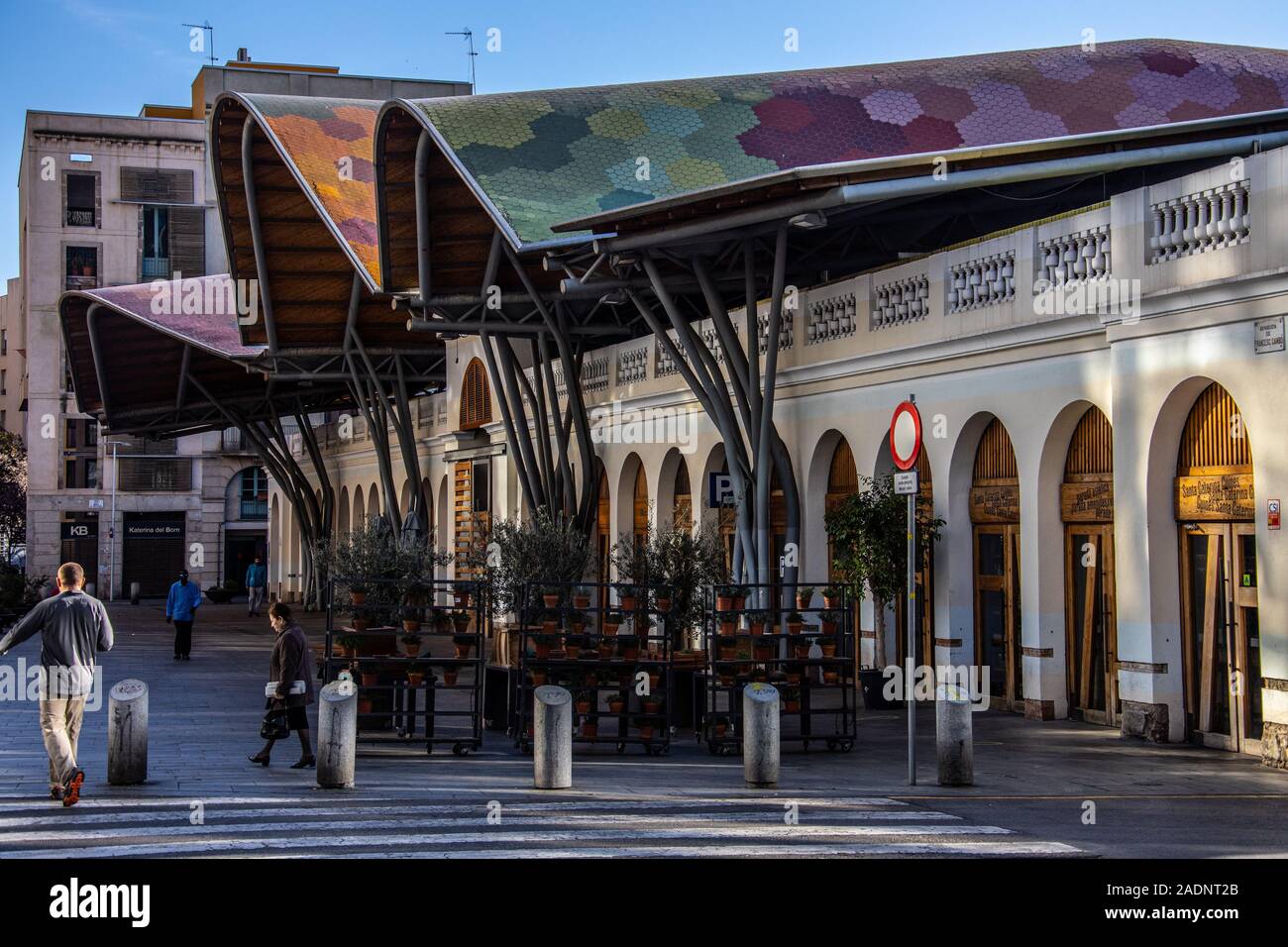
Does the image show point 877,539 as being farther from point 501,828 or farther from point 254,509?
point 254,509

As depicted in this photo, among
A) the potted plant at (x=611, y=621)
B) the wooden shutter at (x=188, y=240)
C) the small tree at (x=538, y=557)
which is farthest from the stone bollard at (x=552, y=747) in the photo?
the wooden shutter at (x=188, y=240)

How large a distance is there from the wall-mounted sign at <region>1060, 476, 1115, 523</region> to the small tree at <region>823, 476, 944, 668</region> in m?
2.24

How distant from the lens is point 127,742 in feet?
46.9

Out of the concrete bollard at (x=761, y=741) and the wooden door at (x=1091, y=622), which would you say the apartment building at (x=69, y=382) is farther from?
the concrete bollard at (x=761, y=741)

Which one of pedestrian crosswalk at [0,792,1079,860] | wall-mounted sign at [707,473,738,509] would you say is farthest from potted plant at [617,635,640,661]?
wall-mounted sign at [707,473,738,509]

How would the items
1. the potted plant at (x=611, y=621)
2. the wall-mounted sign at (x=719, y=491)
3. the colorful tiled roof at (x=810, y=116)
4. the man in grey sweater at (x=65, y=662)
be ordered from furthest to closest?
the colorful tiled roof at (x=810, y=116) → the wall-mounted sign at (x=719, y=491) → the potted plant at (x=611, y=621) → the man in grey sweater at (x=65, y=662)

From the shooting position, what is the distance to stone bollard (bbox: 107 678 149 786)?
14250 millimetres

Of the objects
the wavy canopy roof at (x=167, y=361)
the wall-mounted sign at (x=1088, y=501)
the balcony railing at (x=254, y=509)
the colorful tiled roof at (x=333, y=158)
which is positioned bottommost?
the wall-mounted sign at (x=1088, y=501)

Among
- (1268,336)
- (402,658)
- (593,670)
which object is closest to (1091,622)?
(1268,336)

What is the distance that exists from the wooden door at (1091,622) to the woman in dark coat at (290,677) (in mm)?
9071

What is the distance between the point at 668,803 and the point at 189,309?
42.5 m

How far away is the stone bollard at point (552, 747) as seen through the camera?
1427cm

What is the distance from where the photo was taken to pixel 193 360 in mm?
56438
